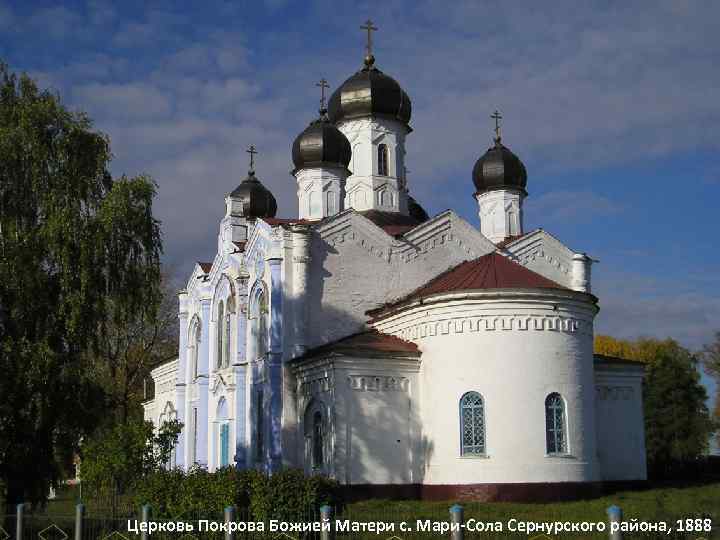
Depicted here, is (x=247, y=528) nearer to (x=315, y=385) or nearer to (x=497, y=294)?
(x=497, y=294)

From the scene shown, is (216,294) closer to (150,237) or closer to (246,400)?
(246,400)

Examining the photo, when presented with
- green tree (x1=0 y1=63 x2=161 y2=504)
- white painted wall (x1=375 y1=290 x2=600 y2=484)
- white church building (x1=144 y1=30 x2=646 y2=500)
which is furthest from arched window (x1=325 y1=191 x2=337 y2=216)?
green tree (x1=0 y1=63 x2=161 y2=504)

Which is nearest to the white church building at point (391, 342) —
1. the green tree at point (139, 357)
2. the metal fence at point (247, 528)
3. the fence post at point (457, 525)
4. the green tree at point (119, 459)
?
the green tree at point (119, 459)

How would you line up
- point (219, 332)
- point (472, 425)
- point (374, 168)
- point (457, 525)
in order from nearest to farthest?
1. point (457, 525)
2. point (472, 425)
3. point (374, 168)
4. point (219, 332)

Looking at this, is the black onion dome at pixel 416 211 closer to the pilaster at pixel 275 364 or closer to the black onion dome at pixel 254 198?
the black onion dome at pixel 254 198

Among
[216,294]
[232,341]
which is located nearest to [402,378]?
[232,341]

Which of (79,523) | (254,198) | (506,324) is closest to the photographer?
(79,523)

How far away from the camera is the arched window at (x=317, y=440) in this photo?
21547mm

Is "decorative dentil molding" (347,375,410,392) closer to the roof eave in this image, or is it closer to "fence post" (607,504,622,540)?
the roof eave

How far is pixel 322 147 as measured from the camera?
27719 millimetres

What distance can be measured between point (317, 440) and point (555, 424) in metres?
5.73

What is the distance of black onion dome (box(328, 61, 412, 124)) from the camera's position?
28.9 metres

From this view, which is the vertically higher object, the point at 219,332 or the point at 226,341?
the point at 219,332

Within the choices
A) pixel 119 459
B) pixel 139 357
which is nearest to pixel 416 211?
pixel 139 357
